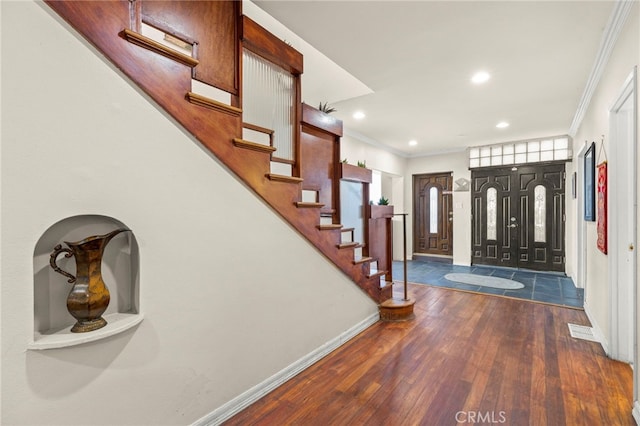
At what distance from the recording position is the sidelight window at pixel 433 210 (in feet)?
24.0

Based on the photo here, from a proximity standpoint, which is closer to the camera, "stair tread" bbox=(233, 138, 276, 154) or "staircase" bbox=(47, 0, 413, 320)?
"staircase" bbox=(47, 0, 413, 320)

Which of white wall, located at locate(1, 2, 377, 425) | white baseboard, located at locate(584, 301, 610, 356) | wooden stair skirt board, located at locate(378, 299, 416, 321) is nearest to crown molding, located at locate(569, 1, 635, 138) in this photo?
white baseboard, located at locate(584, 301, 610, 356)

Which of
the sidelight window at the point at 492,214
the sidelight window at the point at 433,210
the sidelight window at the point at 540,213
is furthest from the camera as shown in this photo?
the sidelight window at the point at 433,210

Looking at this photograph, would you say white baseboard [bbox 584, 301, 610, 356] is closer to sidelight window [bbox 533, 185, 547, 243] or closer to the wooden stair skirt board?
the wooden stair skirt board

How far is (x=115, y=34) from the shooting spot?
1.40 metres

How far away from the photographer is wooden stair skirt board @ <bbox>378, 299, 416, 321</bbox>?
11.2 ft

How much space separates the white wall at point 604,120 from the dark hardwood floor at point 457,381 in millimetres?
354

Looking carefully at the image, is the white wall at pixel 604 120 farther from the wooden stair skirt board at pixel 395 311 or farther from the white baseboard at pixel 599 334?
the wooden stair skirt board at pixel 395 311

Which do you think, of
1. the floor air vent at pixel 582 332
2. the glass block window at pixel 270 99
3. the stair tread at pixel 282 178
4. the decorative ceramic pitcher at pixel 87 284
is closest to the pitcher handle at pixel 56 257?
the decorative ceramic pitcher at pixel 87 284

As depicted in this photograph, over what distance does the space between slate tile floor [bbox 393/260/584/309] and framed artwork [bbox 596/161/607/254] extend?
64.6 inches

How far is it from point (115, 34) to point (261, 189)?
110cm

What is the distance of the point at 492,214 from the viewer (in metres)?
6.47

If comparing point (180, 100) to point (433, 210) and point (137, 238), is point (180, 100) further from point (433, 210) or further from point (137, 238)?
point (433, 210)

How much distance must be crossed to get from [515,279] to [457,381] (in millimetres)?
4060
